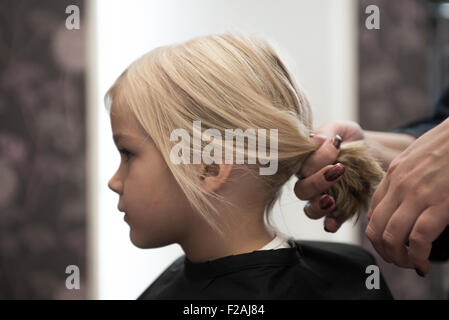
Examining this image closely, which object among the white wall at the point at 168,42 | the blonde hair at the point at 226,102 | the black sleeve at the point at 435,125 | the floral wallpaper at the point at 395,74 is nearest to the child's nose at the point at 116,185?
the blonde hair at the point at 226,102

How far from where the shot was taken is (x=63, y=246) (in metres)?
1.77

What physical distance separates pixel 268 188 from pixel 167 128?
0.77 feet

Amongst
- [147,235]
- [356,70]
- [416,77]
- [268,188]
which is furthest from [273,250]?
[416,77]

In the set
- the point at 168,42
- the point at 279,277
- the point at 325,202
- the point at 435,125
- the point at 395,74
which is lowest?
A: the point at 279,277

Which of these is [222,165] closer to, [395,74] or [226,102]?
[226,102]

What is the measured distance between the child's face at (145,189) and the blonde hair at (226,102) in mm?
24

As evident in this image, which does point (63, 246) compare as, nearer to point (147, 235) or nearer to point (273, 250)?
point (147, 235)

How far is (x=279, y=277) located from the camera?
0.82m

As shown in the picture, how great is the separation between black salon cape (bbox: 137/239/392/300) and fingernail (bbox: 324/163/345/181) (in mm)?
165

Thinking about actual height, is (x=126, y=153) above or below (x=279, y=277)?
above

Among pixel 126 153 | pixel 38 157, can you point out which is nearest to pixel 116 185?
pixel 126 153

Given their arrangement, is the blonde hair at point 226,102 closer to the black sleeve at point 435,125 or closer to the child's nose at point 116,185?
the child's nose at point 116,185

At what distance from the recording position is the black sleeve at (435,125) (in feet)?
3.20

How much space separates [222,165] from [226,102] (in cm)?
12
